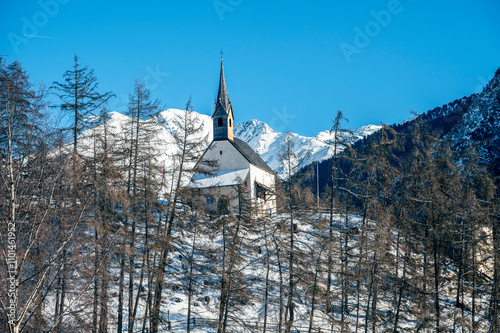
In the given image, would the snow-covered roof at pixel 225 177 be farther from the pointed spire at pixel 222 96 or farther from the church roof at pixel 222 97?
the pointed spire at pixel 222 96

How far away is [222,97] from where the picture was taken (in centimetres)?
5262

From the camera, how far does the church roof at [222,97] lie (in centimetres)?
5131

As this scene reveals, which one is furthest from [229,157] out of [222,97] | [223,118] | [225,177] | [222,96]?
[222,96]

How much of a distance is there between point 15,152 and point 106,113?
11.2 meters

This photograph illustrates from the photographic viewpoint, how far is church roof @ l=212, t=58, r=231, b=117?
51.3 meters

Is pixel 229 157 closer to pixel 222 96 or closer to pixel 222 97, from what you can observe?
pixel 222 97

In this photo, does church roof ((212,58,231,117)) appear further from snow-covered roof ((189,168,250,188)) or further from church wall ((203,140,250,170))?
snow-covered roof ((189,168,250,188))

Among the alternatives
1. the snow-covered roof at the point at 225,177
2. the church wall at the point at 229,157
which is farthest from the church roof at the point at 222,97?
the snow-covered roof at the point at 225,177

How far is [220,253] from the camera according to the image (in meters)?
23.8

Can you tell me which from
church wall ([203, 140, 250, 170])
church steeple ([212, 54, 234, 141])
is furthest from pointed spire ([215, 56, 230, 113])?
church wall ([203, 140, 250, 170])

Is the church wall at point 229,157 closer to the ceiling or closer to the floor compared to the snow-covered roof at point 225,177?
closer to the ceiling

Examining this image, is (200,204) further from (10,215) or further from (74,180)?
(10,215)

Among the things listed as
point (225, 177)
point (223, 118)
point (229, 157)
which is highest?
point (223, 118)

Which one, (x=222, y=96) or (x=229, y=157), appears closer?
(x=229, y=157)
